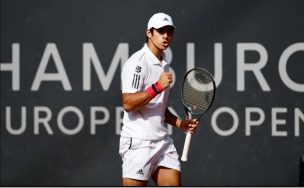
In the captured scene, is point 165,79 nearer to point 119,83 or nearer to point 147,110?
point 147,110

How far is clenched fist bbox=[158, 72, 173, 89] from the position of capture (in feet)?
15.6

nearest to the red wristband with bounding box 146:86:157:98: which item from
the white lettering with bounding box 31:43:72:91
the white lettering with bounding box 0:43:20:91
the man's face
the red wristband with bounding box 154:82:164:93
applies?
the red wristband with bounding box 154:82:164:93

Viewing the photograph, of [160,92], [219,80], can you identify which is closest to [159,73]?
[160,92]

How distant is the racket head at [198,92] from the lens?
5.14 m

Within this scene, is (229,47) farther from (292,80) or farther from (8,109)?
(8,109)

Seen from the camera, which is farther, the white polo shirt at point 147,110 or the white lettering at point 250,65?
the white lettering at point 250,65

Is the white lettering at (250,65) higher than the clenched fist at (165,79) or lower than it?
higher

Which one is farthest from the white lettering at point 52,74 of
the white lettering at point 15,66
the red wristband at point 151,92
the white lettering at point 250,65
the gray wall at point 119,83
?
the red wristband at point 151,92

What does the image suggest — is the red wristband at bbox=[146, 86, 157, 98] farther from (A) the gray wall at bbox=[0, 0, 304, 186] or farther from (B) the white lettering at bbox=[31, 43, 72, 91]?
(B) the white lettering at bbox=[31, 43, 72, 91]

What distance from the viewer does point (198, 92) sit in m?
5.16

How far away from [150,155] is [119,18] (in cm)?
196

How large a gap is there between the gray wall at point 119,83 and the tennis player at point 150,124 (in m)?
1.65

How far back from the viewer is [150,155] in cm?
510

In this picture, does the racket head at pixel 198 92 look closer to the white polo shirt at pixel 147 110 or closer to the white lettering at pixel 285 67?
the white polo shirt at pixel 147 110
